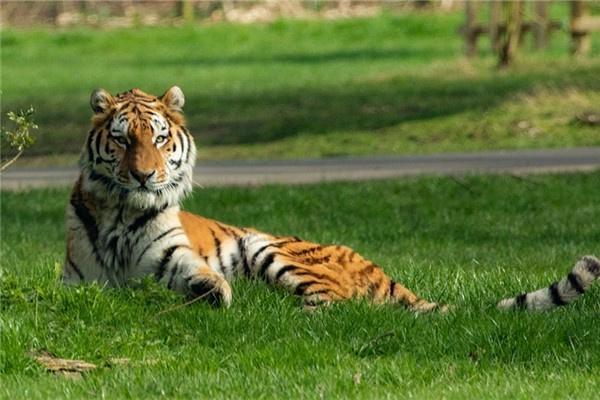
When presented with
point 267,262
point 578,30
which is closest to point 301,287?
point 267,262

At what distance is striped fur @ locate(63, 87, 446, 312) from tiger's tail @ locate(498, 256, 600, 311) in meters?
0.49

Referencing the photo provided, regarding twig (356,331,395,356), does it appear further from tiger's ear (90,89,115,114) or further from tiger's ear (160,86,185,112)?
tiger's ear (90,89,115,114)

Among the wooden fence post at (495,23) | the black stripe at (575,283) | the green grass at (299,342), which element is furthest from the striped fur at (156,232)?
the wooden fence post at (495,23)

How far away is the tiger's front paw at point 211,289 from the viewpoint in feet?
30.3

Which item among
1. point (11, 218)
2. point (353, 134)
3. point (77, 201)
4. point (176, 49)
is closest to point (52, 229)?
point (11, 218)

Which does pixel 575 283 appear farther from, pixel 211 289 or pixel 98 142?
pixel 98 142

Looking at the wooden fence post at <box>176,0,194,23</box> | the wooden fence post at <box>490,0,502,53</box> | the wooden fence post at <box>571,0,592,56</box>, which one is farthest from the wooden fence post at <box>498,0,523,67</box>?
the wooden fence post at <box>176,0,194,23</box>

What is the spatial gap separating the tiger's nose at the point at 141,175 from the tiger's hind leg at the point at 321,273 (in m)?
0.91

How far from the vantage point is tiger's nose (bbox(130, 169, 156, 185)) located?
9328 millimetres

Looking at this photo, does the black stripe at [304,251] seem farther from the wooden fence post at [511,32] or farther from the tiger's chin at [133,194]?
the wooden fence post at [511,32]

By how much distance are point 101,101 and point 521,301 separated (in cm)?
278

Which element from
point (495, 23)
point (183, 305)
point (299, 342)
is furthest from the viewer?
point (495, 23)

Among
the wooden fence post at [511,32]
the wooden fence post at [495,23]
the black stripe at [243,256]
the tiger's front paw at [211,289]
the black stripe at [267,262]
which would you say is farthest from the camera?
the wooden fence post at [495,23]

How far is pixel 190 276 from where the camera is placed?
30.7ft
